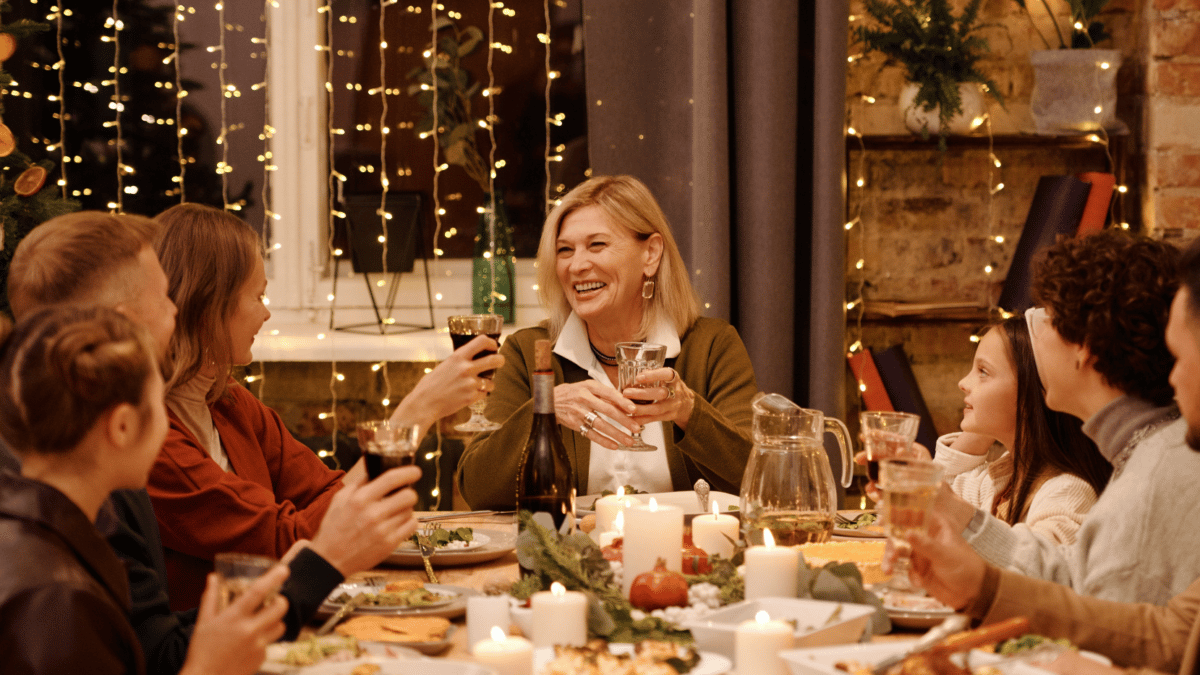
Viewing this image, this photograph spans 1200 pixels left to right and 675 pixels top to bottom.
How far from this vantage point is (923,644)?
1.10 meters

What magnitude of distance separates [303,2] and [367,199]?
699 mm

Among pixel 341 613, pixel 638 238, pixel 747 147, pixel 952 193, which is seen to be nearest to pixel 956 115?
pixel 952 193

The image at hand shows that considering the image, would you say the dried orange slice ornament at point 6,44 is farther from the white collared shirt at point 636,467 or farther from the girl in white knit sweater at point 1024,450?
the girl in white knit sweater at point 1024,450

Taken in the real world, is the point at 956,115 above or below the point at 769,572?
above

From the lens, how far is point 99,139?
12.0 ft

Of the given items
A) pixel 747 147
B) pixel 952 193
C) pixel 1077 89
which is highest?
pixel 1077 89

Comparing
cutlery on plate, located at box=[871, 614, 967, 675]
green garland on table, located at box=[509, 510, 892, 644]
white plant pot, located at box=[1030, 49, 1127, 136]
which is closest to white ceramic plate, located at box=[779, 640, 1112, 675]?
cutlery on plate, located at box=[871, 614, 967, 675]

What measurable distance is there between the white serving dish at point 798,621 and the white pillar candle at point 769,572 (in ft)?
0.11

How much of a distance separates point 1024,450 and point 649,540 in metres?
0.75

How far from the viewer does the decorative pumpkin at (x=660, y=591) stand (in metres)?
1.27

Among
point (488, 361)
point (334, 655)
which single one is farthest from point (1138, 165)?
point (334, 655)

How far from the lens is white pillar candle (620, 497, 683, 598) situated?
4.44ft

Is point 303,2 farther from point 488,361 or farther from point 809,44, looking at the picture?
point 488,361

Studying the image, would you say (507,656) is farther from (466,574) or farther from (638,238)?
(638,238)
